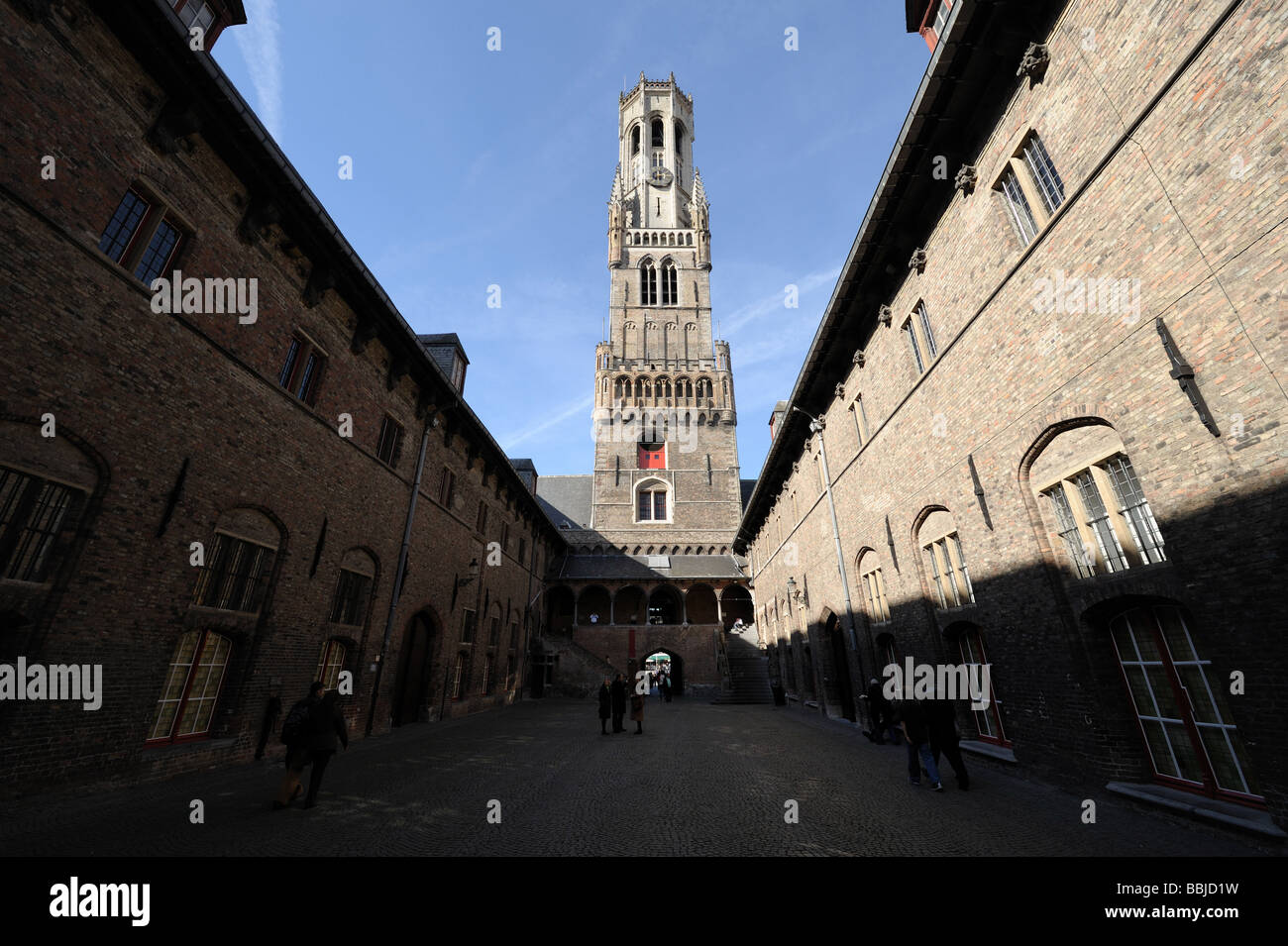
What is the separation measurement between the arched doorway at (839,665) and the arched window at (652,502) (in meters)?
22.8

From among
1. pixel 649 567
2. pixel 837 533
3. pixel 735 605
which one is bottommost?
pixel 837 533

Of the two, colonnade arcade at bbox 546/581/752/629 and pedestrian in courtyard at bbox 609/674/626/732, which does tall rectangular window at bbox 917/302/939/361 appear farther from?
colonnade arcade at bbox 546/581/752/629

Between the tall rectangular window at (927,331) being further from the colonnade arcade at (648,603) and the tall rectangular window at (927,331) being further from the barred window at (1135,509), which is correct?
the colonnade arcade at (648,603)

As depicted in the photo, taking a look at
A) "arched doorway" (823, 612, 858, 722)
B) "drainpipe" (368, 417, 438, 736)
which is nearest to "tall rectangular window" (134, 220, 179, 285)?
"drainpipe" (368, 417, 438, 736)

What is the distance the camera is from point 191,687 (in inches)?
337

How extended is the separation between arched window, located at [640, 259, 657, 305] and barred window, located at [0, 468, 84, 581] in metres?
46.3

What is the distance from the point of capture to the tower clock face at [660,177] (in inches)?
2196

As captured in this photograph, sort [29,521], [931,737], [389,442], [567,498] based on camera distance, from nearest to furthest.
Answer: [29,521] < [931,737] < [389,442] < [567,498]

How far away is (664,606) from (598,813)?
1281 inches

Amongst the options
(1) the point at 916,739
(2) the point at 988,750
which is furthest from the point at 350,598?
(2) the point at 988,750

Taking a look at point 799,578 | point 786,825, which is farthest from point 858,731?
point 786,825

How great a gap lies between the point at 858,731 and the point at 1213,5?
48.6 feet

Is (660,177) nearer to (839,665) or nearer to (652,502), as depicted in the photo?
(652,502)

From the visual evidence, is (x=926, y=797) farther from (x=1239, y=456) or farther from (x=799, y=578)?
(x=799, y=578)
